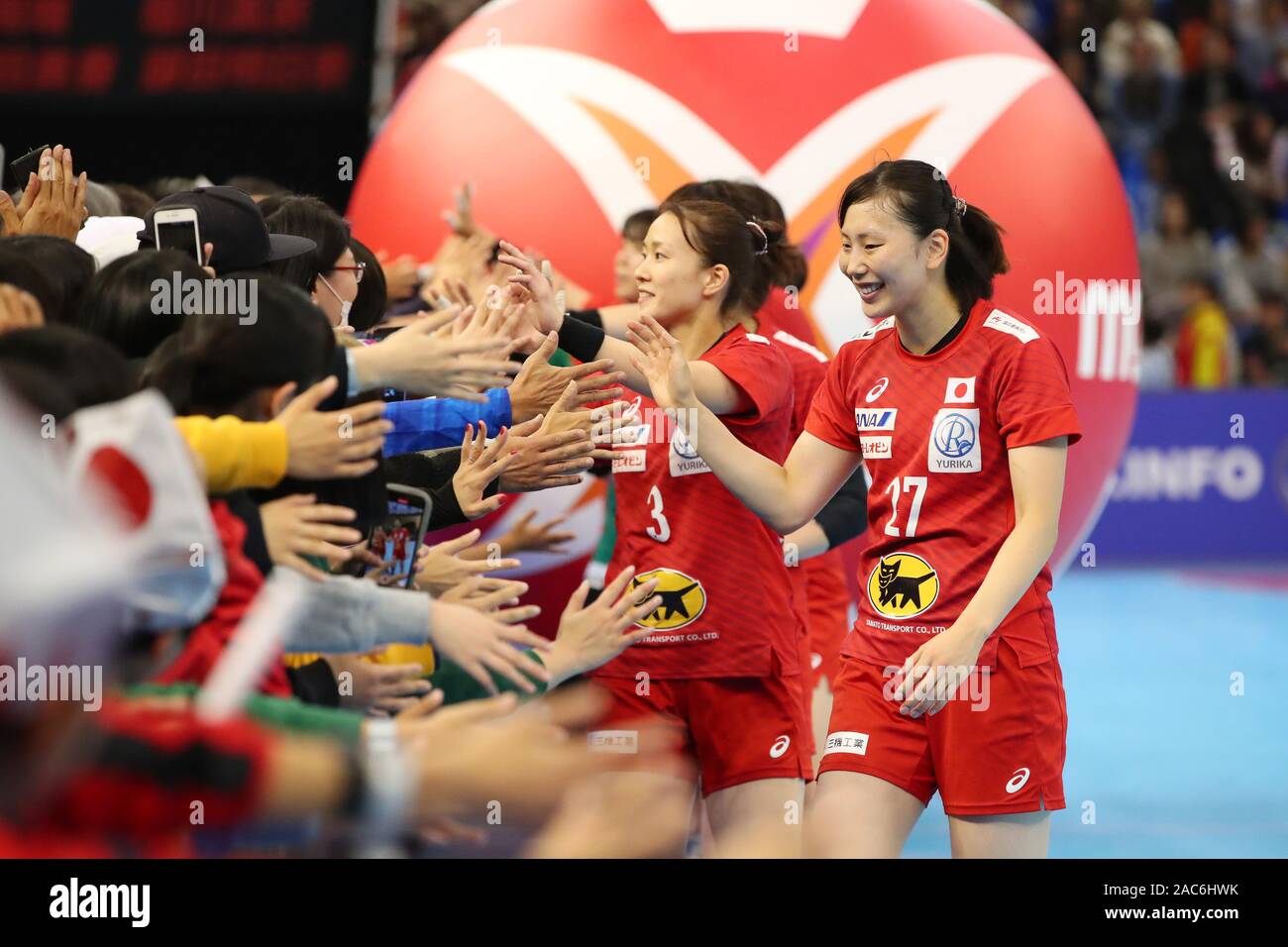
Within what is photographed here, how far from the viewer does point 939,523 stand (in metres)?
3.63

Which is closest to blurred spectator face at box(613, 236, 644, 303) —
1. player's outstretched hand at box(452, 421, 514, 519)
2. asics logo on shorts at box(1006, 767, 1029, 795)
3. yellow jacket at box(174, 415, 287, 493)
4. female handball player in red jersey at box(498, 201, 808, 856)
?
female handball player in red jersey at box(498, 201, 808, 856)

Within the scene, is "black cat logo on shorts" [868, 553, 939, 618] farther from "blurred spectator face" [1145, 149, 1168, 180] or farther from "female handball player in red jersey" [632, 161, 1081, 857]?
"blurred spectator face" [1145, 149, 1168, 180]

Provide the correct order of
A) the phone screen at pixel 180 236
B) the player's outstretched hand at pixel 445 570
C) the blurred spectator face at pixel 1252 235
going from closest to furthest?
1. the player's outstretched hand at pixel 445 570
2. the phone screen at pixel 180 236
3. the blurred spectator face at pixel 1252 235

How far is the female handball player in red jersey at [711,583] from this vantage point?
4.14m

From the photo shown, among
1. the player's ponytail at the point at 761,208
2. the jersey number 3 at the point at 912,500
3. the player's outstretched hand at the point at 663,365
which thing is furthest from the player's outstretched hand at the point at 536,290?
the jersey number 3 at the point at 912,500

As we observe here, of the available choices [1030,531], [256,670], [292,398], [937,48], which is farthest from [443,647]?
[937,48]

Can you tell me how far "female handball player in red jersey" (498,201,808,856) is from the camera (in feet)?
13.6

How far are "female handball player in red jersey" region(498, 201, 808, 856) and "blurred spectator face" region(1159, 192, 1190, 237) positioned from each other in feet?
32.9

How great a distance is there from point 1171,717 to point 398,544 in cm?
535

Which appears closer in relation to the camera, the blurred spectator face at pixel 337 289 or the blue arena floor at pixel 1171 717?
the blurred spectator face at pixel 337 289

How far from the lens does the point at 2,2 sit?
760cm

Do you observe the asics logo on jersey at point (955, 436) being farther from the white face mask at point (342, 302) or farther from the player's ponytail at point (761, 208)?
the white face mask at point (342, 302)

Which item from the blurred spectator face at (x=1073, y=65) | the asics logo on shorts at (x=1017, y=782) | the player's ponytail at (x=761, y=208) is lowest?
the asics logo on shorts at (x=1017, y=782)

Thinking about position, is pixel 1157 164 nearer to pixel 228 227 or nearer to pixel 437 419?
pixel 437 419
